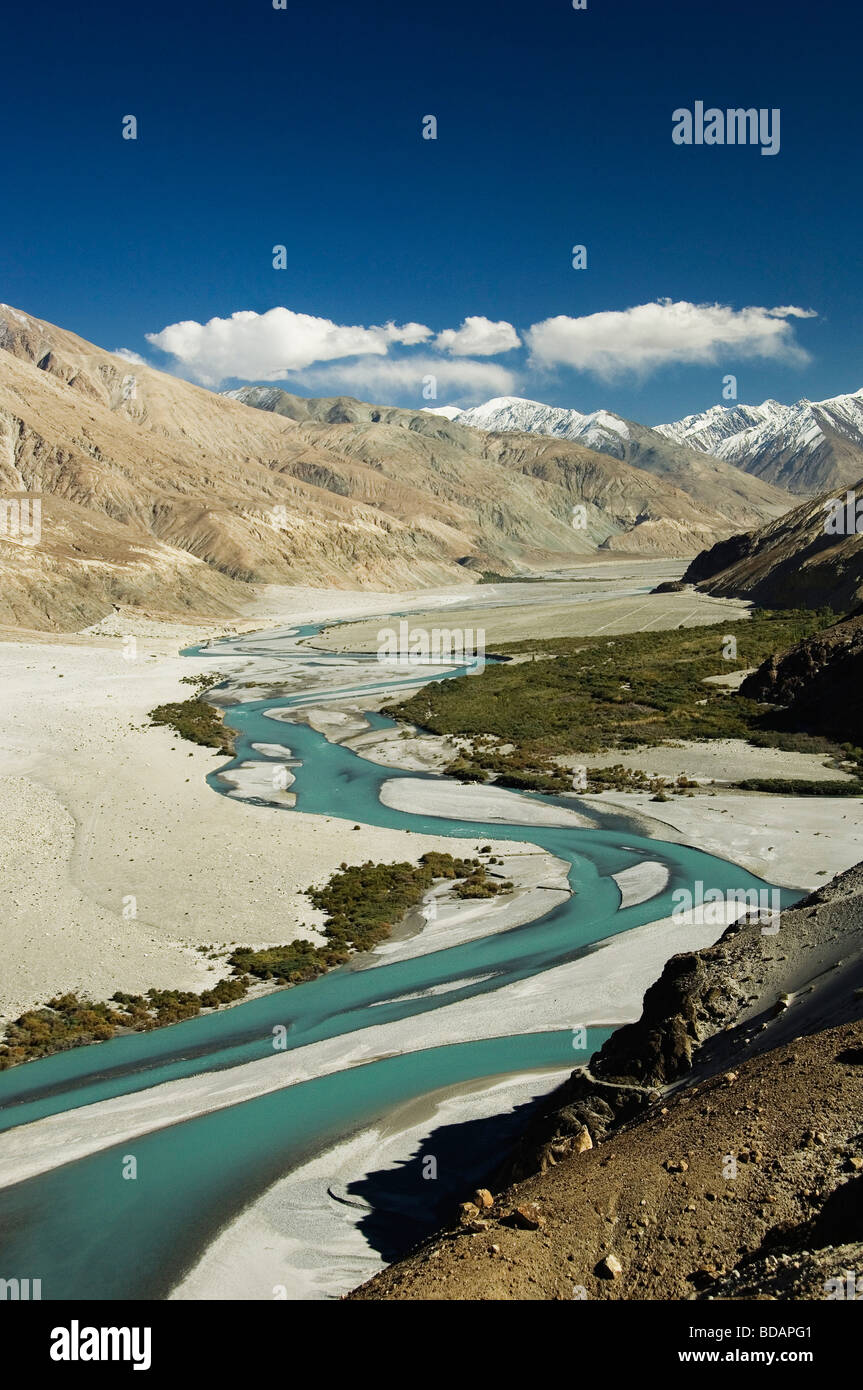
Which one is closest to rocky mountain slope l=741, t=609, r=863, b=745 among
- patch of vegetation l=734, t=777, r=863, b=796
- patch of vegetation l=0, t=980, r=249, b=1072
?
patch of vegetation l=734, t=777, r=863, b=796

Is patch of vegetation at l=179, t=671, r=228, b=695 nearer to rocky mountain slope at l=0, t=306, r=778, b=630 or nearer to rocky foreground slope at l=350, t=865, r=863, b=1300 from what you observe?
rocky mountain slope at l=0, t=306, r=778, b=630

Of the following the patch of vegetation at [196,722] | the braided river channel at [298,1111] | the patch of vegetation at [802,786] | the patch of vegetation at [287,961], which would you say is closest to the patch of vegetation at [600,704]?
the patch of vegetation at [802,786]

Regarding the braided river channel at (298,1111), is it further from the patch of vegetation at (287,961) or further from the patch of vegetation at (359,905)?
the patch of vegetation at (359,905)

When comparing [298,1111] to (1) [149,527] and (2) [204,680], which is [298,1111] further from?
(1) [149,527]

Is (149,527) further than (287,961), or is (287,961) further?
(149,527)

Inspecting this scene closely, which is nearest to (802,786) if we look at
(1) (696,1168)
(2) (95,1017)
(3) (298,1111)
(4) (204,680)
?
(3) (298,1111)
